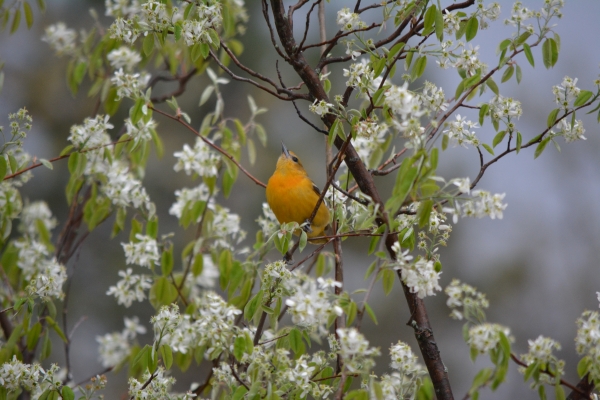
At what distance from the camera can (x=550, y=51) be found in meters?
1.79

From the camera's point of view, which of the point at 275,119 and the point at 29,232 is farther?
the point at 275,119

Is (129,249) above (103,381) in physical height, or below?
above

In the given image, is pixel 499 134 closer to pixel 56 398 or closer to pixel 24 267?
pixel 56 398

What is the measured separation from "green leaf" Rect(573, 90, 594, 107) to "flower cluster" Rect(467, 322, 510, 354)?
816 mm

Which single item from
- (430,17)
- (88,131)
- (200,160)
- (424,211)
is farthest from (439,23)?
(88,131)

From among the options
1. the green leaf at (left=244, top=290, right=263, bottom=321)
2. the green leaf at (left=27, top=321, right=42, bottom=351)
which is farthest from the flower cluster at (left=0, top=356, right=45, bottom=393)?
the green leaf at (left=244, top=290, right=263, bottom=321)

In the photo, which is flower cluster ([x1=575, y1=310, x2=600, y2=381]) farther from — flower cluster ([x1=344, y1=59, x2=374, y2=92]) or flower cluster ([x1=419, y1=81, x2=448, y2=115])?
flower cluster ([x1=344, y1=59, x2=374, y2=92])

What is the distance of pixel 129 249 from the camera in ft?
Result: 8.07

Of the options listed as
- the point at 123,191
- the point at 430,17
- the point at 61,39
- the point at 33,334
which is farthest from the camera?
the point at 61,39

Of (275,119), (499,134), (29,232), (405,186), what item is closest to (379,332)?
(275,119)

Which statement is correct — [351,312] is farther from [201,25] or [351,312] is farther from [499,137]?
[201,25]

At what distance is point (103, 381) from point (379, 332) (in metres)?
5.72

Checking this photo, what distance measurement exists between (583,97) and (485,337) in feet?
2.86

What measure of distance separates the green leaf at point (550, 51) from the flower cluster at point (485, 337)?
0.90 meters
